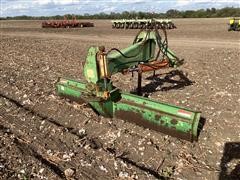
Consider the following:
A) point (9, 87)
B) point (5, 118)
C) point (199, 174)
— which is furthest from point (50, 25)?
point (199, 174)

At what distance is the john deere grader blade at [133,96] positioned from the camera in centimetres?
716

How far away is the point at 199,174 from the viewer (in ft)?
20.3

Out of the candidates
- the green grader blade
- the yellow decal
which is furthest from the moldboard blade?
the yellow decal

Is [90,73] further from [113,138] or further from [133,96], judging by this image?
[113,138]

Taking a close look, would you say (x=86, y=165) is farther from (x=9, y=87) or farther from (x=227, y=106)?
(x=9, y=87)

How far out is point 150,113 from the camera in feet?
24.9

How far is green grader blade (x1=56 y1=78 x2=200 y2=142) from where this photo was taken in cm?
704

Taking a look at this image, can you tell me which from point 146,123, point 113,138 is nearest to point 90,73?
point 113,138

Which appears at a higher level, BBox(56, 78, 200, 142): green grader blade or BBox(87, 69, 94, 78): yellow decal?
BBox(87, 69, 94, 78): yellow decal

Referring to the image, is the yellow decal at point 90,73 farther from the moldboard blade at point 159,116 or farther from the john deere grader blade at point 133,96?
the moldboard blade at point 159,116

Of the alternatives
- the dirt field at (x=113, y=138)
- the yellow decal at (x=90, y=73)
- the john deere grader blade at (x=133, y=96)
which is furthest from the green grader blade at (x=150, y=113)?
the yellow decal at (x=90, y=73)

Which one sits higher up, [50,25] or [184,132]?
[184,132]

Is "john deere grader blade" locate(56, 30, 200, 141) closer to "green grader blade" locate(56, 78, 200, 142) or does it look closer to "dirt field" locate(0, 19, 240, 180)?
"green grader blade" locate(56, 78, 200, 142)

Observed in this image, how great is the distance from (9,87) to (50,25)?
40.2 m
